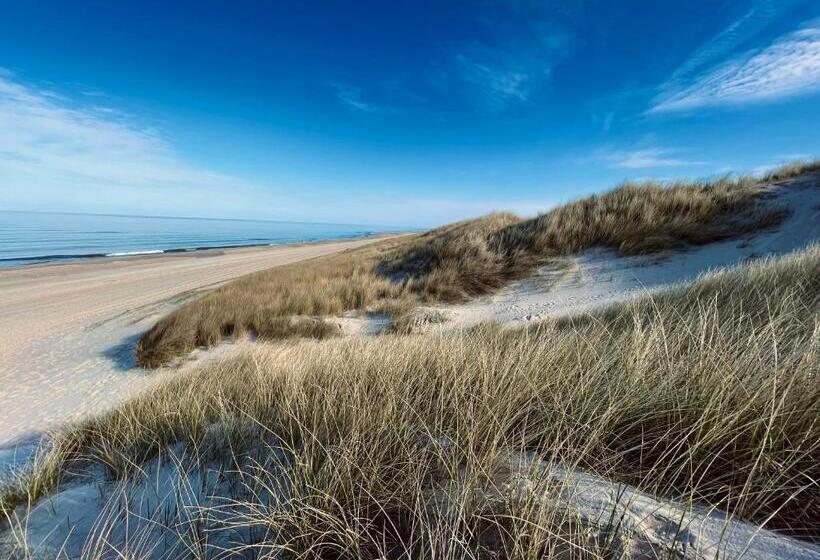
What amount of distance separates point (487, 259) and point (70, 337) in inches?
479

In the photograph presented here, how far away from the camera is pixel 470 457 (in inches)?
59.6

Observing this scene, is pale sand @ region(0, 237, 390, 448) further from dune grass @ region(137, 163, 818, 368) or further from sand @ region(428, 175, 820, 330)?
sand @ region(428, 175, 820, 330)

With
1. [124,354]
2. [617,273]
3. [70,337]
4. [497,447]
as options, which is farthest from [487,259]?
[70,337]

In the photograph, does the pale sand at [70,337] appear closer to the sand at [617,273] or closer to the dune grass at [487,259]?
the dune grass at [487,259]

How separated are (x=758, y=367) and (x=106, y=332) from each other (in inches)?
529

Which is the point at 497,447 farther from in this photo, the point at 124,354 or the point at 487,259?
the point at 124,354

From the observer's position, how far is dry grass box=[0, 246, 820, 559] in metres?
1.29

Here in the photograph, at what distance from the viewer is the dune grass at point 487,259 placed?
8746mm

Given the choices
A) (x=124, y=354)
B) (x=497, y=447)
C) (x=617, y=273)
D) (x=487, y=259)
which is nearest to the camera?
(x=497, y=447)

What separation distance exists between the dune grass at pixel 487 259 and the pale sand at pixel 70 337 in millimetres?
1047

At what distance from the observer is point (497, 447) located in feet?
5.71

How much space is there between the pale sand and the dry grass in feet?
12.1

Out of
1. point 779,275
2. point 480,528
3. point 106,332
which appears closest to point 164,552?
point 480,528

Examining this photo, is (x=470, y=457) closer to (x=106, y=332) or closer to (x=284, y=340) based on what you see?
(x=284, y=340)
